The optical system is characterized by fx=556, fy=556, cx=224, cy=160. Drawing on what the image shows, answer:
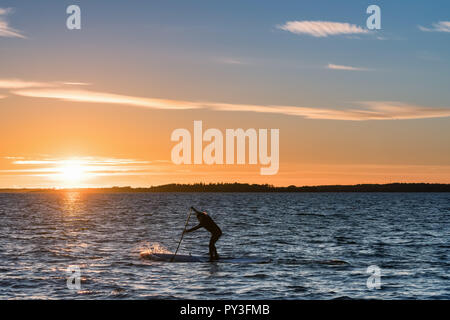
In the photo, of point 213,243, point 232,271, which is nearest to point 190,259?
point 213,243

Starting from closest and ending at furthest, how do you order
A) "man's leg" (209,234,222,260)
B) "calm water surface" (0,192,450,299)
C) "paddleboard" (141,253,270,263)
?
"calm water surface" (0,192,450,299) → "man's leg" (209,234,222,260) → "paddleboard" (141,253,270,263)

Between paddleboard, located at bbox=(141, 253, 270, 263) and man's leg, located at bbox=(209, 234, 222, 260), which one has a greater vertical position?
man's leg, located at bbox=(209, 234, 222, 260)

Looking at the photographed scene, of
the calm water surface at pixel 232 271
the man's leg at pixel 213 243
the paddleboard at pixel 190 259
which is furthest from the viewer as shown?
the paddleboard at pixel 190 259

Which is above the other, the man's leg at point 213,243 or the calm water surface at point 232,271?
the man's leg at point 213,243

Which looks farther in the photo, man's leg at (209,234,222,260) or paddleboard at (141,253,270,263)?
paddleboard at (141,253,270,263)

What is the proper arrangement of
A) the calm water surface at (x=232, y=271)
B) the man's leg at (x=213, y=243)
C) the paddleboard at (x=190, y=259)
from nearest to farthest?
the calm water surface at (x=232, y=271) < the man's leg at (x=213, y=243) < the paddleboard at (x=190, y=259)

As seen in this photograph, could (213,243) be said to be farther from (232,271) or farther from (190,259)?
(232,271)

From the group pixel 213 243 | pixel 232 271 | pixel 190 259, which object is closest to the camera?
pixel 232 271

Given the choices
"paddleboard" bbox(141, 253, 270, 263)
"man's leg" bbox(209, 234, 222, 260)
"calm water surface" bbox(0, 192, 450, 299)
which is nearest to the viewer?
"calm water surface" bbox(0, 192, 450, 299)

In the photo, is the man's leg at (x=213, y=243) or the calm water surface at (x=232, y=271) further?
the man's leg at (x=213, y=243)

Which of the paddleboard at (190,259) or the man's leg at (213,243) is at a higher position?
the man's leg at (213,243)

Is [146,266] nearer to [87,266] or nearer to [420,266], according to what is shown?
[87,266]
